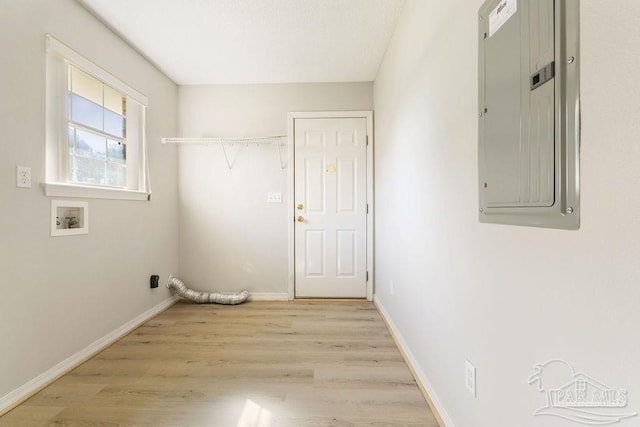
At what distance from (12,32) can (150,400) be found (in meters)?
2.15

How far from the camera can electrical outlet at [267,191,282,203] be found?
323 cm

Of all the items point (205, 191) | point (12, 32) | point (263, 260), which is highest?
point (12, 32)

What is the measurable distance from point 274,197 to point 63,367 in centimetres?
217

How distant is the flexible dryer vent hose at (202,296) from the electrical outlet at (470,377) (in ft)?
8.06

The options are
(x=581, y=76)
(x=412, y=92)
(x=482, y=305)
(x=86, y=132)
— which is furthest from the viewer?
(x=86, y=132)

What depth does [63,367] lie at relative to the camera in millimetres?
1796

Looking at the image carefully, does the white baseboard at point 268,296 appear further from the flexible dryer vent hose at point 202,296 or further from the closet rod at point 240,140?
the closet rod at point 240,140

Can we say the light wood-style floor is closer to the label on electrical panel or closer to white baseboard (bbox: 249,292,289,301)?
white baseboard (bbox: 249,292,289,301)

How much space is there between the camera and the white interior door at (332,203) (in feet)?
10.4

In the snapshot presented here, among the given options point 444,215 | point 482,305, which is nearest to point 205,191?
point 444,215

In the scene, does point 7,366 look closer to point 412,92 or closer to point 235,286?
point 235,286

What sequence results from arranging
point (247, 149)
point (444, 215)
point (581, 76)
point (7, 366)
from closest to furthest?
point (581, 76), point (444, 215), point (7, 366), point (247, 149)

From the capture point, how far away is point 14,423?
55.1 inches

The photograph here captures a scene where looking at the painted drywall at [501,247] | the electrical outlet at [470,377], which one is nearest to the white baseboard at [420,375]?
the painted drywall at [501,247]
